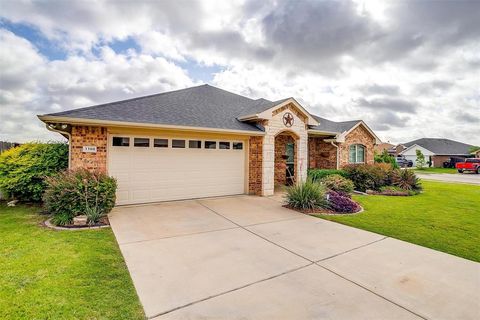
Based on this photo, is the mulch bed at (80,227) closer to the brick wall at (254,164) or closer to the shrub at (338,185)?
the brick wall at (254,164)

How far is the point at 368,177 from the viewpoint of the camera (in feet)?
41.7

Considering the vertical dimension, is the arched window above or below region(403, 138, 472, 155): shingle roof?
below

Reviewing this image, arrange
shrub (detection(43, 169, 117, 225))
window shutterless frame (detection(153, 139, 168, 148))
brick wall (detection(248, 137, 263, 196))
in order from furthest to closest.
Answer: brick wall (detection(248, 137, 263, 196))
window shutterless frame (detection(153, 139, 168, 148))
shrub (detection(43, 169, 117, 225))

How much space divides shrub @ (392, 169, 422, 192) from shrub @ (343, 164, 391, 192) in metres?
0.45

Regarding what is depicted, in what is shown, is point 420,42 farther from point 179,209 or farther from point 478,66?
point 179,209

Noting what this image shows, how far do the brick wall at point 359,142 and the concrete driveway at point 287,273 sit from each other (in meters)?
9.72

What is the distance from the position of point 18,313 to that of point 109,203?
439 cm

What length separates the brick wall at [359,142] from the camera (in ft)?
49.8

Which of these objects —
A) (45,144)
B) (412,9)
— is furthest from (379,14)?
(45,144)

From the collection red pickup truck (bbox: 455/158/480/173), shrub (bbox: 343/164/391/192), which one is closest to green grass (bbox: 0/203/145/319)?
shrub (bbox: 343/164/391/192)

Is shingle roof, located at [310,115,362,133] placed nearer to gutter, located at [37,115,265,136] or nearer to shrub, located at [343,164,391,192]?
shrub, located at [343,164,391,192]

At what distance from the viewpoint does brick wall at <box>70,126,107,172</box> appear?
296 inches

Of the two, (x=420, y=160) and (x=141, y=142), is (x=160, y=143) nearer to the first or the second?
(x=141, y=142)

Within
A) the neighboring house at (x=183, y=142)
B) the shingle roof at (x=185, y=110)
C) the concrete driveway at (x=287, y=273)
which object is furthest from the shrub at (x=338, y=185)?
the concrete driveway at (x=287, y=273)
